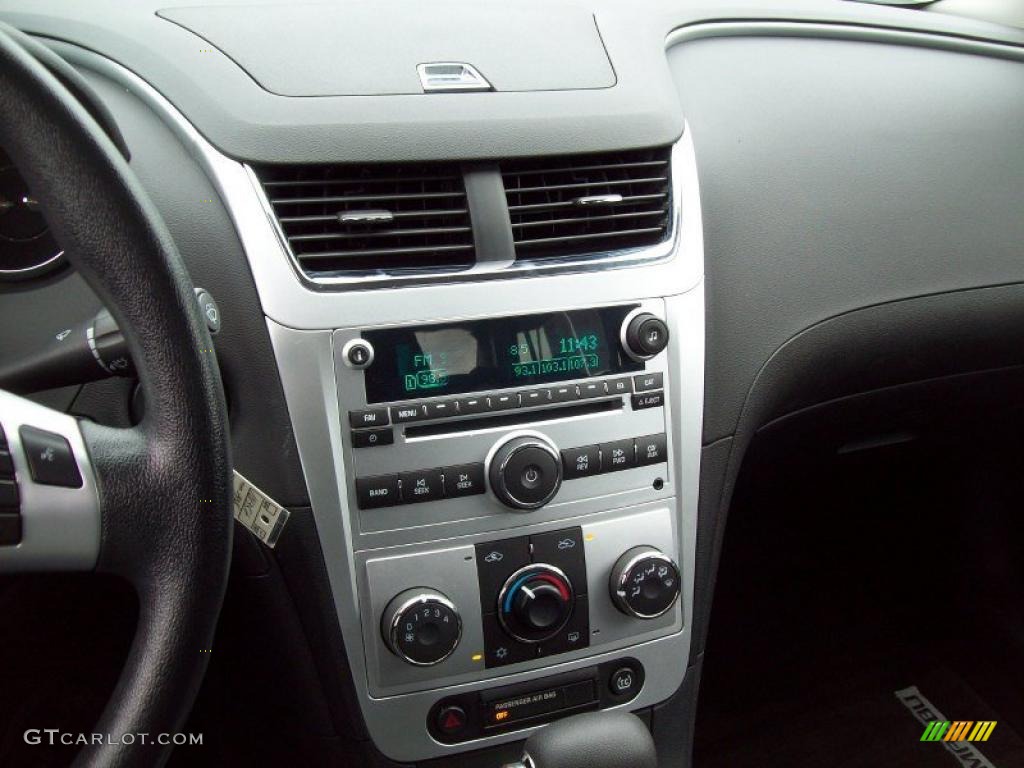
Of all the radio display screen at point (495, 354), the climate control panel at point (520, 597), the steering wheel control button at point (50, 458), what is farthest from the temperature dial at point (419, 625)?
the steering wheel control button at point (50, 458)

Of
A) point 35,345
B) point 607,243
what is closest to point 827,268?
Result: point 607,243

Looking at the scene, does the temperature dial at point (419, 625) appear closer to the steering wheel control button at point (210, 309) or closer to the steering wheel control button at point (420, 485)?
the steering wheel control button at point (420, 485)

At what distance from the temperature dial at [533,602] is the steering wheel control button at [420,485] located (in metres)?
0.14

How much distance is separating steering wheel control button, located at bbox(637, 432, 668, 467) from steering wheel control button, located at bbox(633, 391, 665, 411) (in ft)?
0.11

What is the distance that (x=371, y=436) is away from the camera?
108 cm

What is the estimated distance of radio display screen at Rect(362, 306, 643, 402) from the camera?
1075 millimetres

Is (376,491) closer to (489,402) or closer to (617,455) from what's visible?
(489,402)

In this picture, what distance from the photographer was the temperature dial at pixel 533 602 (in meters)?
1.15

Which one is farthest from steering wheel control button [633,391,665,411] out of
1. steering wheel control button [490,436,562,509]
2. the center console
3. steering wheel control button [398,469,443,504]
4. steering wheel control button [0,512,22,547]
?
steering wheel control button [0,512,22,547]

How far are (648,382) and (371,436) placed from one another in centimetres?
32

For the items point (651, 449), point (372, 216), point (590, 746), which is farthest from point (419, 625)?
point (372, 216)

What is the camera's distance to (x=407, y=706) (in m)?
1.18

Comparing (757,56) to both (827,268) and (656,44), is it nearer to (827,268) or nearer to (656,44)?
(656,44)

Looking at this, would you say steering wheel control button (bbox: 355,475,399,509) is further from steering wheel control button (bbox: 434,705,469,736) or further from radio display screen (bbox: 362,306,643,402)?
steering wheel control button (bbox: 434,705,469,736)
